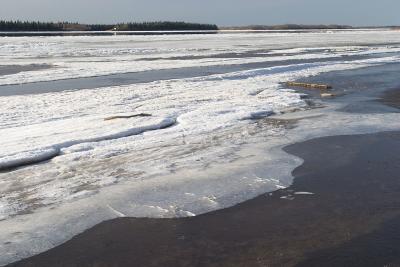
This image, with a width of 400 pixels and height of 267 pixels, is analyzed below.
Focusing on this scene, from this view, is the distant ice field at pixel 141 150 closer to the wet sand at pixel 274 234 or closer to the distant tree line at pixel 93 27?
the wet sand at pixel 274 234

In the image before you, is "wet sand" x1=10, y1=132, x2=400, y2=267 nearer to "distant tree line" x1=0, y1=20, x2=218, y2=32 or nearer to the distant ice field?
the distant ice field

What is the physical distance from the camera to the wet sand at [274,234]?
15.8 feet

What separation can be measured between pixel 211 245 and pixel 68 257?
1320mm

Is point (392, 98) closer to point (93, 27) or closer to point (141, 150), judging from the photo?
point (141, 150)

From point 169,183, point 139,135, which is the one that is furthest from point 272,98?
point 169,183

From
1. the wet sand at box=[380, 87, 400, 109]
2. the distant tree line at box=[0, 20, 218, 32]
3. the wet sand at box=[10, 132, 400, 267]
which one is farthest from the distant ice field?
the distant tree line at box=[0, 20, 218, 32]

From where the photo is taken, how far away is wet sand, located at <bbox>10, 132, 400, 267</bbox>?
15.8ft

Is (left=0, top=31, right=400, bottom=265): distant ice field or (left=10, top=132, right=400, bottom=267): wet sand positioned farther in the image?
(left=0, top=31, right=400, bottom=265): distant ice field

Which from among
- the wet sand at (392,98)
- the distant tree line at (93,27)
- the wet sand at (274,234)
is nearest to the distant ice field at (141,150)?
the wet sand at (274,234)

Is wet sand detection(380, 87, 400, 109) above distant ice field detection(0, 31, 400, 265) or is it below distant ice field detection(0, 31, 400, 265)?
above

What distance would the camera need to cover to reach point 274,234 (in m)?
5.33

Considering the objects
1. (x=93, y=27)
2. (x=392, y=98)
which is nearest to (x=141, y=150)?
(x=392, y=98)

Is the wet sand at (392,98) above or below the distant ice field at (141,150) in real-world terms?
above

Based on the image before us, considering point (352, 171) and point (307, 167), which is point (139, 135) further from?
point (352, 171)
